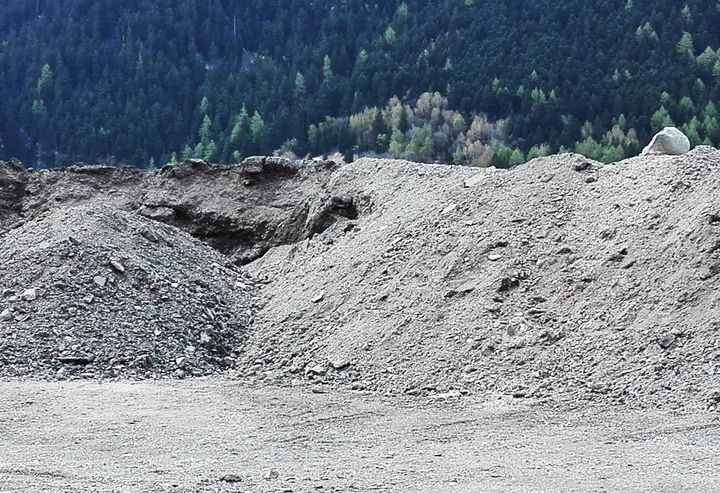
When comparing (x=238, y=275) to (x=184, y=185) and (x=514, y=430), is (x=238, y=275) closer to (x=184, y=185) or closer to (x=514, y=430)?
(x=184, y=185)

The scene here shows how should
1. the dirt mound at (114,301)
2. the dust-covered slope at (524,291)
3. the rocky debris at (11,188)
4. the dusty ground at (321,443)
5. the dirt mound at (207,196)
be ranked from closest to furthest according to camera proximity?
1. the dusty ground at (321,443)
2. the dust-covered slope at (524,291)
3. the dirt mound at (114,301)
4. the dirt mound at (207,196)
5. the rocky debris at (11,188)

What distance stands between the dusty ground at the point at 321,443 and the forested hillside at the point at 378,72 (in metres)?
13.5

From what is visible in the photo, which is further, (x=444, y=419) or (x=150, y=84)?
(x=150, y=84)

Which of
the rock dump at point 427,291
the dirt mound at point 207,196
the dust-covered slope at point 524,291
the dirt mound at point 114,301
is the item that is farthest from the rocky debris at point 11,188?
the dust-covered slope at point 524,291

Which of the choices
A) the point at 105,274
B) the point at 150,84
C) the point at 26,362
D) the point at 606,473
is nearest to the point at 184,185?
the point at 105,274

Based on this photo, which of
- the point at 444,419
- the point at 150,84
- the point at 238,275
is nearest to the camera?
the point at 444,419

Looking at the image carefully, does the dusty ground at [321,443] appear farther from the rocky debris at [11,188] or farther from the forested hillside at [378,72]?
the forested hillside at [378,72]

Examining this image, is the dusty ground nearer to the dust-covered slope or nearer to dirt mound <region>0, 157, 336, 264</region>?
the dust-covered slope

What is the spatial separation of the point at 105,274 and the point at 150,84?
18237mm

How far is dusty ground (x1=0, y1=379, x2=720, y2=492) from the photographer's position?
595 centimetres

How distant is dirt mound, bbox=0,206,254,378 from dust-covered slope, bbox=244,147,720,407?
0.51m

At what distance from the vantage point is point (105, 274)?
11.6 meters

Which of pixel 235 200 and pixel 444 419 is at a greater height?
pixel 444 419

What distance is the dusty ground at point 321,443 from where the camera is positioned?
595 cm
